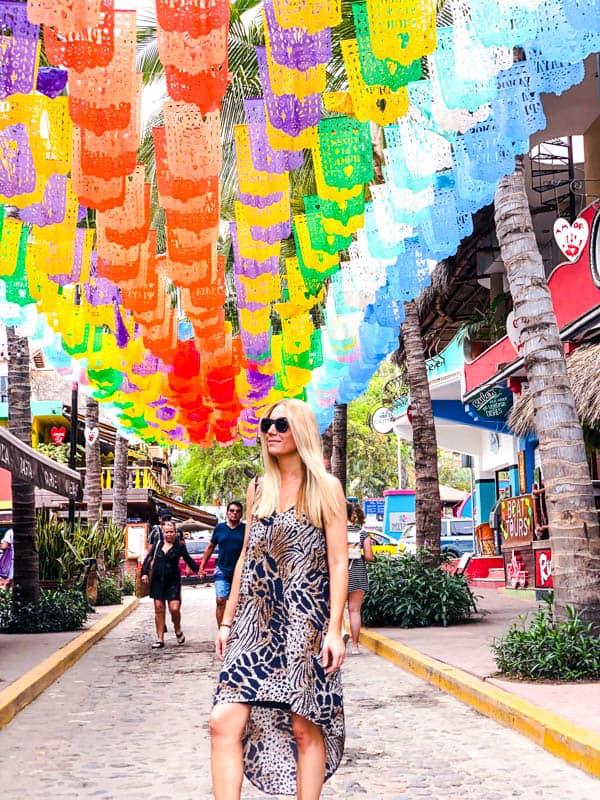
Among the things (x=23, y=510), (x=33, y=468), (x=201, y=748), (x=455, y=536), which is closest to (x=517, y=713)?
(x=201, y=748)

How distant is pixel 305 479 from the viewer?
4.59 meters

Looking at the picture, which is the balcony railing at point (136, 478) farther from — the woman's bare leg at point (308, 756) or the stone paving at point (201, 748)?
the woman's bare leg at point (308, 756)

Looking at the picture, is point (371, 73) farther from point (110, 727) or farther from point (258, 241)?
point (110, 727)

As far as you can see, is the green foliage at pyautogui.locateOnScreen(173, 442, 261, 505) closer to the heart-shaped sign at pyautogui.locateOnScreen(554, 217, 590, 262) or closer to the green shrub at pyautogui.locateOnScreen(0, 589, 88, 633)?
the green shrub at pyautogui.locateOnScreen(0, 589, 88, 633)

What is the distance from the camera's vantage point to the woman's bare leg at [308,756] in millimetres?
4289

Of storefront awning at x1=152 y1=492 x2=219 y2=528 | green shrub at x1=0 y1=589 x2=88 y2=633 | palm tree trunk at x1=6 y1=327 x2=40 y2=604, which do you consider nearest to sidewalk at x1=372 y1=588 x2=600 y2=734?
green shrub at x1=0 y1=589 x2=88 y2=633

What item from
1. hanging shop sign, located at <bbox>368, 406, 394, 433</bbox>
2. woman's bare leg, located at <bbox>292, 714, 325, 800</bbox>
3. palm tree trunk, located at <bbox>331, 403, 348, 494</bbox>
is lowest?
woman's bare leg, located at <bbox>292, 714, 325, 800</bbox>

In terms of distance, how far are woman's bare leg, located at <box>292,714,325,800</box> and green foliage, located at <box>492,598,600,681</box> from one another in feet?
16.4

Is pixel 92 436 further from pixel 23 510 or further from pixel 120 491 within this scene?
pixel 23 510

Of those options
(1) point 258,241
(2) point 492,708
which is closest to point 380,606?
(1) point 258,241

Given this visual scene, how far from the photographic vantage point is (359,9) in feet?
26.9

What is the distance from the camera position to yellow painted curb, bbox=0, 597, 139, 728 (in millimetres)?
8719

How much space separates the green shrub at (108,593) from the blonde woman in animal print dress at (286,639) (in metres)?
19.9

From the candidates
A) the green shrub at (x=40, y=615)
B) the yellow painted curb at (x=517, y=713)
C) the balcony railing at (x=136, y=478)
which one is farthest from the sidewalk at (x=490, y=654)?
the balcony railing at (x=136, y=478)
